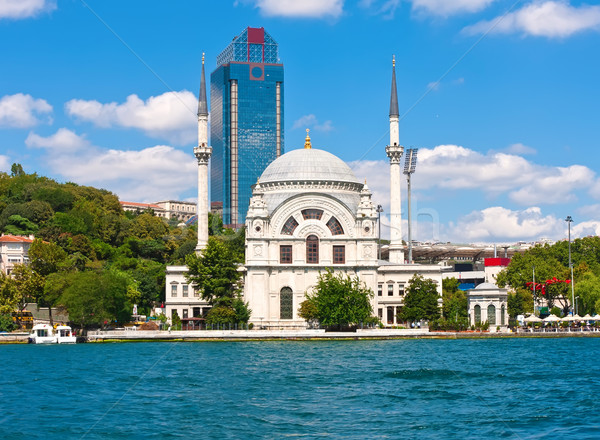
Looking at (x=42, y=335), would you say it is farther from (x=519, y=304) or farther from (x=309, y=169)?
(x=519, y=304)

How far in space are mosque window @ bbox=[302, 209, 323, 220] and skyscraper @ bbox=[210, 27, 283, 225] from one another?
96601mm

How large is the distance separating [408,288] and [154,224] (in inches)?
1698

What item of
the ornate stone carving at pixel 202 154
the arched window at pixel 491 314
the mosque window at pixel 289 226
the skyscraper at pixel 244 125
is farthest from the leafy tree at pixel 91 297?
the skyscraper at pixel 244 125

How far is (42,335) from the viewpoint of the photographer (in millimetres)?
65250

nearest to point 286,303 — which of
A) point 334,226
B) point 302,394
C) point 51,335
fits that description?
point 334,226

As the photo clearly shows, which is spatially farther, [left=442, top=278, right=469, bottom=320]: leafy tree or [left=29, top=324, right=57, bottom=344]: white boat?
[left=442, top=278, right=469, bottom=320]: leafy tree

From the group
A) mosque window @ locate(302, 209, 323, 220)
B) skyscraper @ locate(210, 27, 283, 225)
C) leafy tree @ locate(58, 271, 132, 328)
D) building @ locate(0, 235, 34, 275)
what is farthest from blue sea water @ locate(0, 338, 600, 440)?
skyscraper @ locate(210, 27, 283, 225)

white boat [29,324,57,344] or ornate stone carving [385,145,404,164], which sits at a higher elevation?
ornate stone carving [385,145,404,164]

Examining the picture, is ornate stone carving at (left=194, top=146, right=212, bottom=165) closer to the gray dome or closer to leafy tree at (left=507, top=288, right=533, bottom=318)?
the gray dome

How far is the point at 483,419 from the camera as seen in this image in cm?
2698

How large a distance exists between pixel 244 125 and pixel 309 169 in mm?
94749

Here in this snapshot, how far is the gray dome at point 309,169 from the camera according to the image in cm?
7881

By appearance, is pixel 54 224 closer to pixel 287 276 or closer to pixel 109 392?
pixel 287 276

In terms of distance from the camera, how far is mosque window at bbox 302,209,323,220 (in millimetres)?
75188
